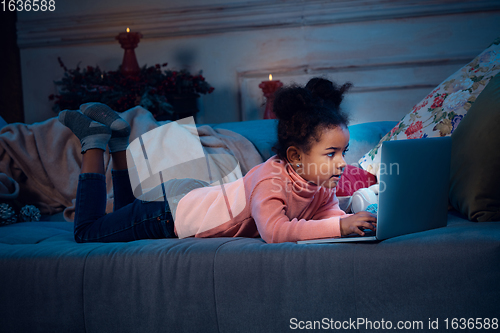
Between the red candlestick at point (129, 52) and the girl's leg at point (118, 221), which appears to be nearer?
the girl's leg at point (118, 221)

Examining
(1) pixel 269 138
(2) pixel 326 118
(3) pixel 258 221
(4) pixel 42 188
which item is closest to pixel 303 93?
(2) pixel 326 118

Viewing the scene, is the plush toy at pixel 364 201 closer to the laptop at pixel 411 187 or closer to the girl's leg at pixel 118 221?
the laptop at pixel 411 187

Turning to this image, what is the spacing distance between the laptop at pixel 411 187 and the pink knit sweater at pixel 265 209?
7cm

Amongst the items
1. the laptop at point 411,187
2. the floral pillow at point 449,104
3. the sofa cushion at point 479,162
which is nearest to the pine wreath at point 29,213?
the laptop at point 411,187

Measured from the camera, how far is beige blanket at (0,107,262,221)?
1.71 meters

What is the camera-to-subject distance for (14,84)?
3.19 m

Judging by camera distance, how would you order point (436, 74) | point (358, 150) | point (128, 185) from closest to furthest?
1. point (128, 185)
2. point (358, 150)
3. point (436, 74)

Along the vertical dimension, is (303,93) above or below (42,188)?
above

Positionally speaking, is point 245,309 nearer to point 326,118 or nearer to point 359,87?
point 326,118

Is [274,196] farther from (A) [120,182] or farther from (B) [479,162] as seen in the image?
(A) [120,182]

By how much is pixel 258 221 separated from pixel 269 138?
0.78 metres

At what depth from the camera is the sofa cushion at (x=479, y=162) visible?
0.96 meters

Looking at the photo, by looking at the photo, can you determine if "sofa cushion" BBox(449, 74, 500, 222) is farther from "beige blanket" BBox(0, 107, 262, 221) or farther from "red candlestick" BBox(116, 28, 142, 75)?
"red candlestick" BBox(116, 28, 142, 75)

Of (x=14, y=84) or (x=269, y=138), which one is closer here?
(x=269, y=138)
